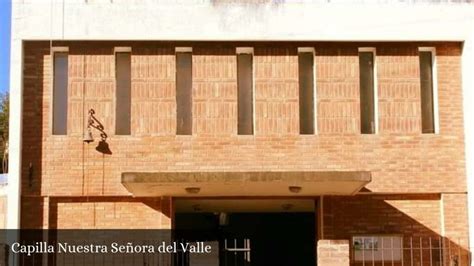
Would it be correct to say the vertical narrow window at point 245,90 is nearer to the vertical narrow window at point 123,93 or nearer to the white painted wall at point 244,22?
the white painted wall at point 244,22

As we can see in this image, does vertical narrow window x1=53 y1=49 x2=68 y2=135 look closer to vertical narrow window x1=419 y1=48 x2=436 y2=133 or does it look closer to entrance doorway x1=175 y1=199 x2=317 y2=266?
entrance doorway x1=175 y1=199 x2=317 y2=266

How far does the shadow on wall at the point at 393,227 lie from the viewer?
17.6 meters

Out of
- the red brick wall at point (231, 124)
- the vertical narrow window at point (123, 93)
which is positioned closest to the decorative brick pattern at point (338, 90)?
the red brick wall at point (231, 124)

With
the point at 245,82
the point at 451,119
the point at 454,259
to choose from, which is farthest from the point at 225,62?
the point at 454,259

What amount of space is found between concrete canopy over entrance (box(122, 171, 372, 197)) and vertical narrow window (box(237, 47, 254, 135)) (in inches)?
58.5

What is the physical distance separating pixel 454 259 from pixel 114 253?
258 inches

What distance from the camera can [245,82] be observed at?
18.0m

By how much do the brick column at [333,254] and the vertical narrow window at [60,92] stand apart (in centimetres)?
554

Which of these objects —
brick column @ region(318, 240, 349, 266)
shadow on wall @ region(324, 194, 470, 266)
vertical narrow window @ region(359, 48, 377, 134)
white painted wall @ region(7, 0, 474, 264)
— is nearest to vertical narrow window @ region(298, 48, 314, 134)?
white painted wall @ region(7, 0, 474, 264)

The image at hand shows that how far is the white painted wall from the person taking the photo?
17578mm

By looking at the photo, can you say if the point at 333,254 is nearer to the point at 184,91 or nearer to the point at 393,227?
the point at 393,227

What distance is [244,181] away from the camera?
15.6m

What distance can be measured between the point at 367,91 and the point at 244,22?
9.20ft

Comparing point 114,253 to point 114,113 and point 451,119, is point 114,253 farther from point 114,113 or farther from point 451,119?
point 451,119
